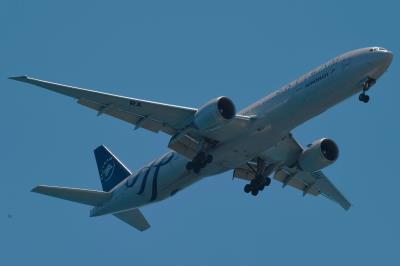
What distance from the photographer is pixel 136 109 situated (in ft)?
132

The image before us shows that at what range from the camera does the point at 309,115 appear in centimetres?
3922

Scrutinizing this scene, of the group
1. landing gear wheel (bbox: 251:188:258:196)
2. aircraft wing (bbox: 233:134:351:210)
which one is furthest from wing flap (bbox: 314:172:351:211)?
landing gear wheel (bbox: 251:188:258:196)

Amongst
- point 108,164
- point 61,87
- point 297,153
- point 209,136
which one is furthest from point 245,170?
point 61,87

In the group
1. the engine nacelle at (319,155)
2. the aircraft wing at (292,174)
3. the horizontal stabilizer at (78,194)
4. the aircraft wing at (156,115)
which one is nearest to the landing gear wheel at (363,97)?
the aircraft wing at (292,174)

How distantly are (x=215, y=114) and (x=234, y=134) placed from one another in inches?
74.0

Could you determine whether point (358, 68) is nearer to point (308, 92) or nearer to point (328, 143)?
point (308, 92)

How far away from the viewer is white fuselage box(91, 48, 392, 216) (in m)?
38.0

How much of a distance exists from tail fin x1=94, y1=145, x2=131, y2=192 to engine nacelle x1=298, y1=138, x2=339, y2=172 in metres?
11.2

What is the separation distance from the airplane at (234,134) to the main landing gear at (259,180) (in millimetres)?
56

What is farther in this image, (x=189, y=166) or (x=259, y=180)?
(x=259, y=180)

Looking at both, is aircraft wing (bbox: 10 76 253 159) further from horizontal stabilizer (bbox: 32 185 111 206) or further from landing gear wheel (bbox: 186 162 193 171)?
horizontal stabilizer (bbox: 32 185 111 206)

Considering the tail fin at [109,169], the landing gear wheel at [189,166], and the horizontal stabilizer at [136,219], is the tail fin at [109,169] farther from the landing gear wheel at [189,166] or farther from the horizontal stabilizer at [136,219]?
the landing gear wheel at [189,166]

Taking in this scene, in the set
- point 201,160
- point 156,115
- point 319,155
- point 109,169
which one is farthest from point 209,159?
point 109,169

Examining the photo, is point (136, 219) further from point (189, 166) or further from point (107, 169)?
point (189, 166)
